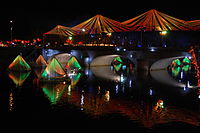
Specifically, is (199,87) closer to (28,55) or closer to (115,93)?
(115,93)

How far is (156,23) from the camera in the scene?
184 ft

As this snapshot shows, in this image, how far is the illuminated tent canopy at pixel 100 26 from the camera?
61.7 meters

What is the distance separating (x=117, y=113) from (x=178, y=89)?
1613cm

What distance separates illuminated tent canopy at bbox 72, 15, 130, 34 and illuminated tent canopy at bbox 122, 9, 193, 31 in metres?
3.33

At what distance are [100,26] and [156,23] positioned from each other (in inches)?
538

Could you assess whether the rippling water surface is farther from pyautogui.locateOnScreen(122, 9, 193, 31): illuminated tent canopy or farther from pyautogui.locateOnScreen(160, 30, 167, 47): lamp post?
pyautogui.locateOnScreen(122, 9, 193, 31): illuminated tent canopy

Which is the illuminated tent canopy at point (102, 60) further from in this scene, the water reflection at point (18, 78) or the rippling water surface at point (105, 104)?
the rippling water surface at point (105, 104)

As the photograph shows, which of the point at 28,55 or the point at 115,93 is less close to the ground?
the point at 28,55

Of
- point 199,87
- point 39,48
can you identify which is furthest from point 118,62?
point 199,87

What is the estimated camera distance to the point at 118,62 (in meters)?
96.2

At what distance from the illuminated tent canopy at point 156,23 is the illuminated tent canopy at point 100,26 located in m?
3.33

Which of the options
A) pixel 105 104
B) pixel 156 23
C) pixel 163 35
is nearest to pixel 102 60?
pixel 163 35

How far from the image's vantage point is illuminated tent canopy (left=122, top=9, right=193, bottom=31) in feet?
178

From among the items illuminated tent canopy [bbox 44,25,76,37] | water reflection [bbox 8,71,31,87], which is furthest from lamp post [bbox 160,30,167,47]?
water reflection [bbox 8,71,31,87]
